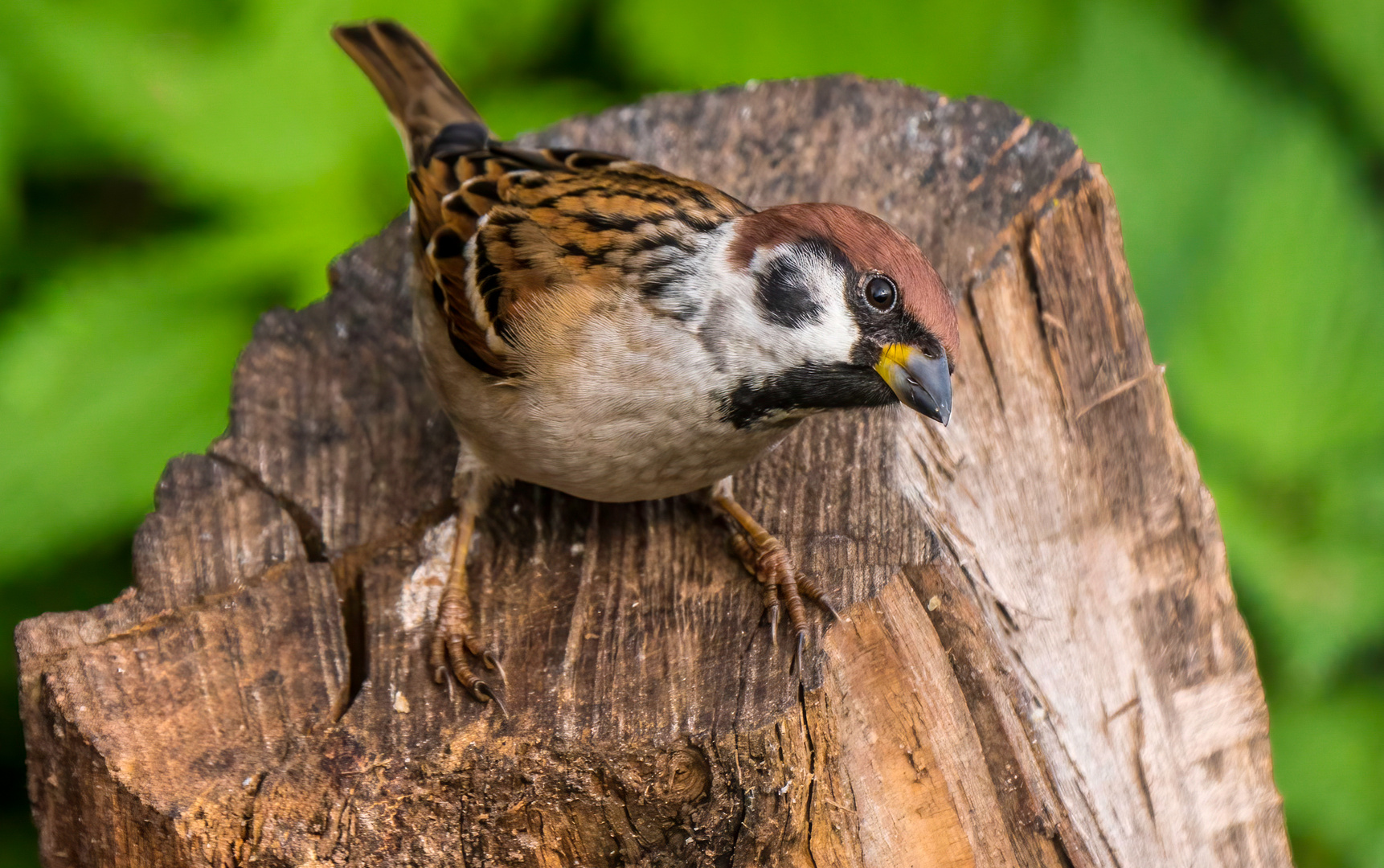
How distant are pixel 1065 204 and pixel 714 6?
0.94 metres

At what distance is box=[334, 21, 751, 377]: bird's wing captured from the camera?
1.96 metres

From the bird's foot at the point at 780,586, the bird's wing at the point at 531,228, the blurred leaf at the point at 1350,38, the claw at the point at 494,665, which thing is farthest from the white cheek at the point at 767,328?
the blurred leaf at the point at 1350,38

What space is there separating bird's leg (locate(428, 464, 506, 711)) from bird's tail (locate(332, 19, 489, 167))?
2.63 ft

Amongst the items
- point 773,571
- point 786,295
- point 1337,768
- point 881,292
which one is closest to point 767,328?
point 786,295

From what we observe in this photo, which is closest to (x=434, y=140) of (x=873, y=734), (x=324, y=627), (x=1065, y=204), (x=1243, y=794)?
(x=324, y=627)

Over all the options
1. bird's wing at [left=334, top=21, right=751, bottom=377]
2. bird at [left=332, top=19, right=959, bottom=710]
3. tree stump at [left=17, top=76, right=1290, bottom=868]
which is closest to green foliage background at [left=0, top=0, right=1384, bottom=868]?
tree stump at [left=17, top=76, right=1290, bottom=868]

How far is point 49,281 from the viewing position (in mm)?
2490

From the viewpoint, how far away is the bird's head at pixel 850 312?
169cm

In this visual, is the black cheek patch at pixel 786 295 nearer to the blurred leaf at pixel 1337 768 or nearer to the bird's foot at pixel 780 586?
the bird's foot at pixel 780 586

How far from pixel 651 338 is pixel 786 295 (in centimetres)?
23

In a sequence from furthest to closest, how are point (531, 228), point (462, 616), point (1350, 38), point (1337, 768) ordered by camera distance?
point (1350, 38) → point (1337, 768) → point (531, 228) → point (462, 616)

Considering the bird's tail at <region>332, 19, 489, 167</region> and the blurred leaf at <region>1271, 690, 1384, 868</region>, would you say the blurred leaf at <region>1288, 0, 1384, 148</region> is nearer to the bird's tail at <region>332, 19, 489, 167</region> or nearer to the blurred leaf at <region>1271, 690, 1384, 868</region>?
the blurred leaf at <region>1271, 690, 1384, 868</region>

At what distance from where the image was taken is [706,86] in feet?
9.08

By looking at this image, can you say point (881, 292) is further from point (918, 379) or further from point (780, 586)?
point (780, 586)
